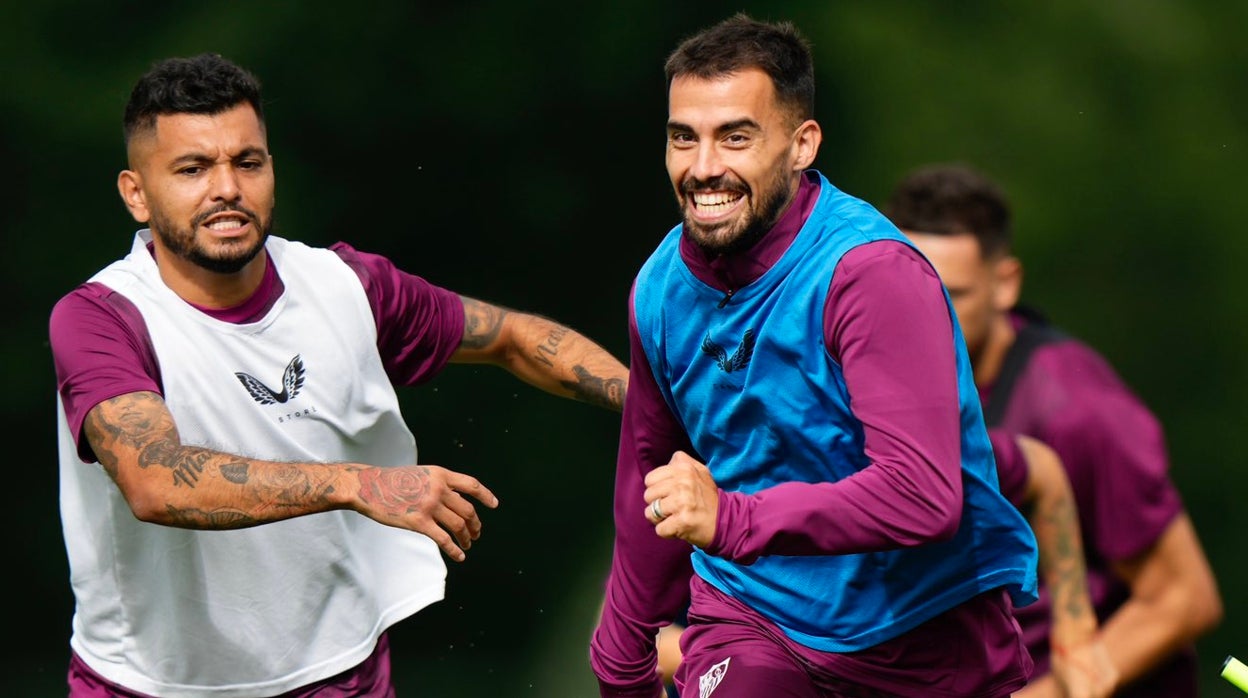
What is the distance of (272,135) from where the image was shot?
598 cm

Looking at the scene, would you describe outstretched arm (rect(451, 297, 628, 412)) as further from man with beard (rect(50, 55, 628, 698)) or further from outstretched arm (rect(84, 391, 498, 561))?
outstretched arm (rect(84, 391, 498, 561))

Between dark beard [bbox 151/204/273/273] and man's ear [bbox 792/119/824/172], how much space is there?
1.25 m

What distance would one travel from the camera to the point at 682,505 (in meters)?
3.29

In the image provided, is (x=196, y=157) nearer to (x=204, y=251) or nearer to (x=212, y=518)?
(x=204, y=251)

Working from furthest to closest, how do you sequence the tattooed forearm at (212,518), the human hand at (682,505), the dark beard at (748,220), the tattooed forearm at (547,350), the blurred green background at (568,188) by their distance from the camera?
the blurred green background at (568,188) < the tattooed forearm at (547,350) < the tattooed forearm at (212,518) < the dark beard at (748,220) < the human hand at (682,505)

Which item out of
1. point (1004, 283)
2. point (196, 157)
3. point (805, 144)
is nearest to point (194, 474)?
point (196, 157)

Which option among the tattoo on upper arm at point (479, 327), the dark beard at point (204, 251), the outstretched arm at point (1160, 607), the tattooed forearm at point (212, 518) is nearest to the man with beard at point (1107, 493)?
the outstretched arm at point (1160, 607)

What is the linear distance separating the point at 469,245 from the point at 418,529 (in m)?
2.46

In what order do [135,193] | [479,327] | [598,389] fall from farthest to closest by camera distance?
[479,327]
[598,389]
[135,193]

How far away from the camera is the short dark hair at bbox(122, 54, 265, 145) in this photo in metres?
4.35

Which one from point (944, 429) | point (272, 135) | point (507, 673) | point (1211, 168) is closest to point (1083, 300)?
point (1211, 168)

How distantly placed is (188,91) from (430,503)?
1229mm

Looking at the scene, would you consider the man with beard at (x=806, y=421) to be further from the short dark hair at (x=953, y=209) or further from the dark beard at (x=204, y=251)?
the short dark hair at (x=953, y=209)

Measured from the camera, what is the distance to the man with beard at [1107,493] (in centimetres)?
465
